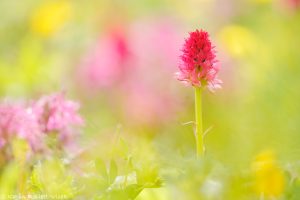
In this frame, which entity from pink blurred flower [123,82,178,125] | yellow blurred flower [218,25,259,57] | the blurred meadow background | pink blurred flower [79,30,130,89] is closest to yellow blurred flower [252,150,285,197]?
the blurred meadow background

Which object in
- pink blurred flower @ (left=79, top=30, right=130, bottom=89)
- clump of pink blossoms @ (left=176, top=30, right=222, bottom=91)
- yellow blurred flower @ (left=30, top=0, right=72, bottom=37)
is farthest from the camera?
yellow blurred flower @ (left=30, top=0, right=72, bottom=37)

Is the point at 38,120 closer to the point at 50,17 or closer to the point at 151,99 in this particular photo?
the point at 151,99

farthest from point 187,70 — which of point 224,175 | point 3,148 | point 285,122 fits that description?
point 285,122

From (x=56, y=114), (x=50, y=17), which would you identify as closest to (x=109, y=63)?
(x=56, y=114)

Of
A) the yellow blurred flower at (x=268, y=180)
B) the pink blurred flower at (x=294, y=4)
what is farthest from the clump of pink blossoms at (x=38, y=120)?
the pink blurred flower at (x=294, y=4)

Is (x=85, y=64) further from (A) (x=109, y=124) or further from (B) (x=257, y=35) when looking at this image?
(B) (x=257, y=35)

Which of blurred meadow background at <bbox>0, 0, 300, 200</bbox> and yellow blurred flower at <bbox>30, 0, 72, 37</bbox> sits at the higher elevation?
yellow blurred flower at <bbox>30, 0, 72, 37</bbox>

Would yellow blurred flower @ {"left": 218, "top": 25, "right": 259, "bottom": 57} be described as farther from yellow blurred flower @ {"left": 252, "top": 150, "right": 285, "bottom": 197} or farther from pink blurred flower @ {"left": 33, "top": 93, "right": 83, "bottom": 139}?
yellow blurred flower @ {"left": 252, "top": 150, "right": 285, "bottom": 197}
